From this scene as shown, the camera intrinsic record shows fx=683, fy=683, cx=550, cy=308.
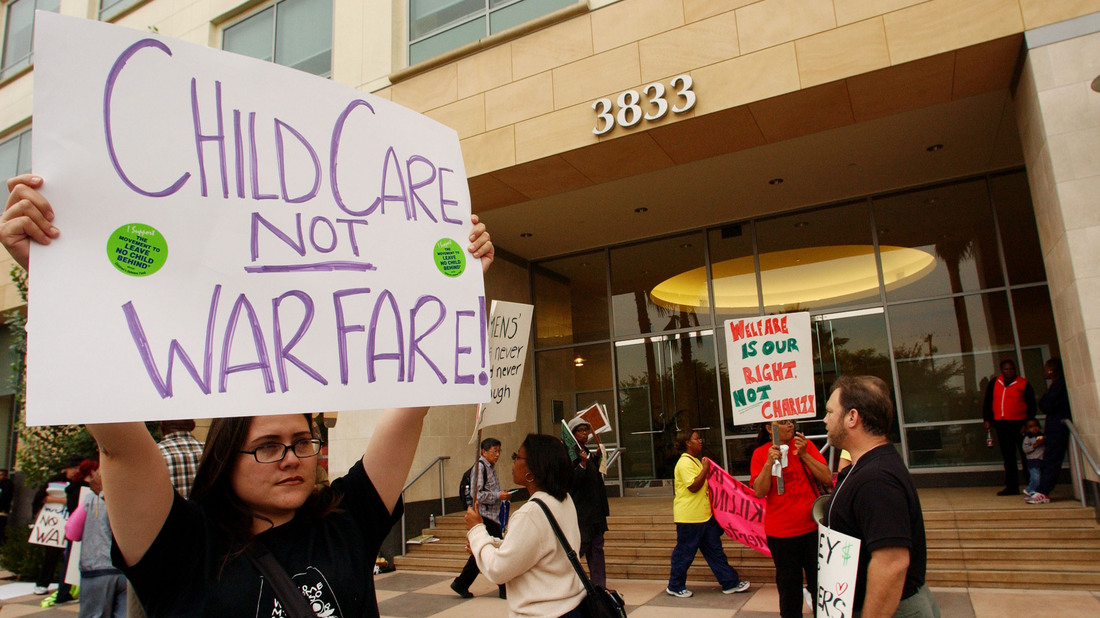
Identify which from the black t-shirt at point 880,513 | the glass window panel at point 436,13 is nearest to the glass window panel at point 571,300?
the glass window panel at point 436,13

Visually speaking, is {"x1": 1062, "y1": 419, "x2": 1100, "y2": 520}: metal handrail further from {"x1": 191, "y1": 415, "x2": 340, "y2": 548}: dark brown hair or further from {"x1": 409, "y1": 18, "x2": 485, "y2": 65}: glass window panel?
{"x1": 409, "y1": 18, "x2": 485, "y2": 65}: glass window panel

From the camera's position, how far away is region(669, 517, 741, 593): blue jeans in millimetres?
7773

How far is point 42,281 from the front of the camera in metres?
1.53

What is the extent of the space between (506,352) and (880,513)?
3.77 meters

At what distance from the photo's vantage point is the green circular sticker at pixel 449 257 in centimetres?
228

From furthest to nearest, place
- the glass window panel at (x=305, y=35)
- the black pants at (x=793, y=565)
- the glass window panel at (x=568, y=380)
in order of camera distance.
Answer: the glass window panel at (x=568, y=380) < the glass window panel at (x=305, y=35) < the black pants at (x=793, y=565)

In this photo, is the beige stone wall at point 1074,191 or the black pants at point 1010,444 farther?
the black pants at point 1010,444

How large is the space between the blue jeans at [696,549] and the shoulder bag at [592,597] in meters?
4.54

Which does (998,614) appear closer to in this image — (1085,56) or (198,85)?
(1085,56)

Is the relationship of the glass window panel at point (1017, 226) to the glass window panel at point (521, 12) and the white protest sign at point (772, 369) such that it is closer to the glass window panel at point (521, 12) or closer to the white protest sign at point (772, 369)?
the glass window panel at point (521, 12)

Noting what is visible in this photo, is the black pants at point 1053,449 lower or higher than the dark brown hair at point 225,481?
lower

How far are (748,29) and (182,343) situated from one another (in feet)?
28.8

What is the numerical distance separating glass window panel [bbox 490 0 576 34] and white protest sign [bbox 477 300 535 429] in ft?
21.4

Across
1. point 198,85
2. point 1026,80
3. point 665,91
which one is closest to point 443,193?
point 198,85
